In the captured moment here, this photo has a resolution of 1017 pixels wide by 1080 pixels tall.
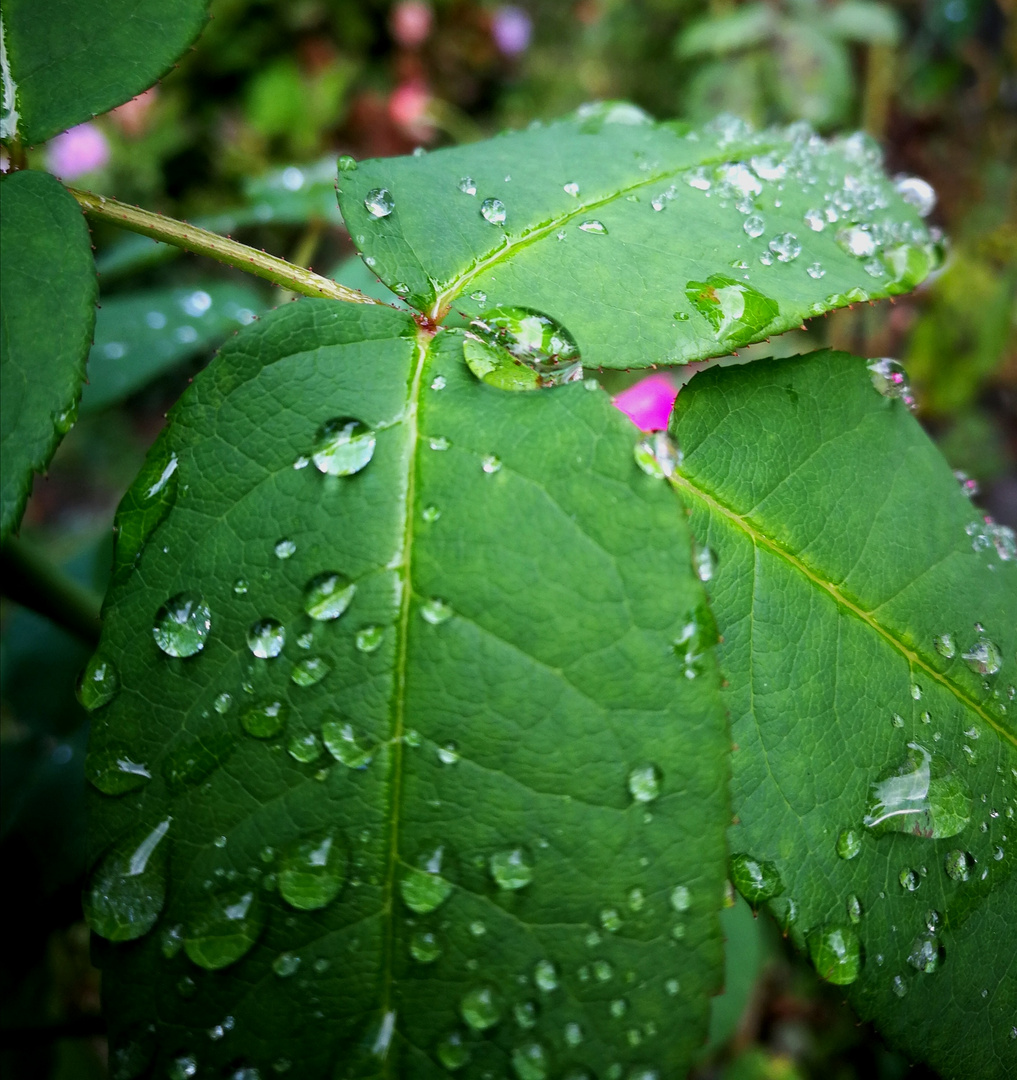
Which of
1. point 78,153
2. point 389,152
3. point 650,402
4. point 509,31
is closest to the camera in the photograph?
point 650,402

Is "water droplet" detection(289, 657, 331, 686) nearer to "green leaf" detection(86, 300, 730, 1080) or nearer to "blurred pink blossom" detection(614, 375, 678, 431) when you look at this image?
"green leaf" detection(86, 300, 730, 1080)

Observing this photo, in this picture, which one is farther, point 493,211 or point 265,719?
point 493,211

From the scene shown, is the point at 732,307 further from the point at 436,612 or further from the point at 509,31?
the point at 509,31

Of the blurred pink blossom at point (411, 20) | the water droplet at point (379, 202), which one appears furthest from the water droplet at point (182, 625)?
the blurred pink blossom at point (411, 20)

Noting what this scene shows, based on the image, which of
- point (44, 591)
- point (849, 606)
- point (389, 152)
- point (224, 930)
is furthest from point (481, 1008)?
point (389, 152)

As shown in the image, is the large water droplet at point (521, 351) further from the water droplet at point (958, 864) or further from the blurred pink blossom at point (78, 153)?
the blurred pink blossom at point (78, 153)

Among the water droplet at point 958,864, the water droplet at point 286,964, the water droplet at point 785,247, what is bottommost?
the water droplet at point 958,864
